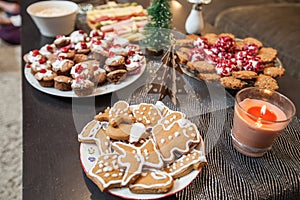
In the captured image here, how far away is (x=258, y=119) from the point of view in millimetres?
737

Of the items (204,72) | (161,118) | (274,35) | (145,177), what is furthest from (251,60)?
(274,35)

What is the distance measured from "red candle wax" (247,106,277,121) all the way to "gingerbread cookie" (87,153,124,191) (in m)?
0.34

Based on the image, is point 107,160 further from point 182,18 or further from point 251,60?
point 182,18

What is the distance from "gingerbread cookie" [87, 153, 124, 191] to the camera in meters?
0.65

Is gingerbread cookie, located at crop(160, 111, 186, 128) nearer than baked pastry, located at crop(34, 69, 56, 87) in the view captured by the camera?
Yes

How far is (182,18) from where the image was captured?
1.48 m

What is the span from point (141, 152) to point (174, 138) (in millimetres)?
80

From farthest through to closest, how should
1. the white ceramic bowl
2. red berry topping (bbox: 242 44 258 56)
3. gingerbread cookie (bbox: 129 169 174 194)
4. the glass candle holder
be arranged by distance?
the white ceramic bowl, red berry topping (bbox: 242 44 258 56), the glass candle holder, gingerbread cookie (bbox: 129 169 174 194)

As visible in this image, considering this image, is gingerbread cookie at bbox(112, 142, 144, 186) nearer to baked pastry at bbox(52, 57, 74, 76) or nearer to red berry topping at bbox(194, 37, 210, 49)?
baked pastry at bbox(52, 57, 74, 76)

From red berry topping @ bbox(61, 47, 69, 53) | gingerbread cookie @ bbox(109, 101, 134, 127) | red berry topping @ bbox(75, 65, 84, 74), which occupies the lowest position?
gingerbread cookie @ bbox(109, 101, 134, 127)

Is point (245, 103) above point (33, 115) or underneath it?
above

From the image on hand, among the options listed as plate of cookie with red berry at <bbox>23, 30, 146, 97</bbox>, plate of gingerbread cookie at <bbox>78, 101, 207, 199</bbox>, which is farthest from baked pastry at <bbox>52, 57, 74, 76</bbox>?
plate of gingerbread cookie at <bbox>78, 101, 207, 199</bbox>

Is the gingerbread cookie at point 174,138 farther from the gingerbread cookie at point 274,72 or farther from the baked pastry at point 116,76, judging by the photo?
the gingerbread cookie at point 274,72

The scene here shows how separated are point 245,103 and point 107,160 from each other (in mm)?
364
